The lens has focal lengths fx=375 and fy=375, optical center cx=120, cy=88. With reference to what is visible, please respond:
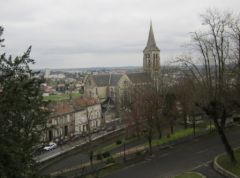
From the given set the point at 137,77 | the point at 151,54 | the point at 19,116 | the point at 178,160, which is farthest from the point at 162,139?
the point at 151,54

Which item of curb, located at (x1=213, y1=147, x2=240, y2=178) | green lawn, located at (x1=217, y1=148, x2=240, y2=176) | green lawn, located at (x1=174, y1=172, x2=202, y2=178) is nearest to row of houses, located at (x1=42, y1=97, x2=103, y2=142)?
green lawn, located at (x1=217, y1=148, x2=240, y2=176)

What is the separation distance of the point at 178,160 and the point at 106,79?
66.5 m

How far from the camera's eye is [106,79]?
323 ft

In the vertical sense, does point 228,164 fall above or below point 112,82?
below

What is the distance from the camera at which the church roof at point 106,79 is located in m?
96.9

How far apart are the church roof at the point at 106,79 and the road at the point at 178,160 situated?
2231 inches

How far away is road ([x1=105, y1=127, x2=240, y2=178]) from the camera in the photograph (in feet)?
98.8

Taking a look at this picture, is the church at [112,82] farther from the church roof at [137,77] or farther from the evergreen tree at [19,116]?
the evergreen tree at [19,116]

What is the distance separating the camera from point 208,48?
92.9 feet

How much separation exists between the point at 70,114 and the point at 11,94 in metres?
53.0

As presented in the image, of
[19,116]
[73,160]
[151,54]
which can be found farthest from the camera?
[151,54]

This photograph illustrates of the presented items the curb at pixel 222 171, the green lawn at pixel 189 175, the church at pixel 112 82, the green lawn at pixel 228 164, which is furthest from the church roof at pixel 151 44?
the green lawn at pixel 189 175

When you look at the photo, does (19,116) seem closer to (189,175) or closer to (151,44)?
(189,175)

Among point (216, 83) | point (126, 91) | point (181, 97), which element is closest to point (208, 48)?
point (216, 83)
